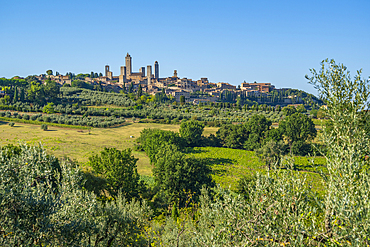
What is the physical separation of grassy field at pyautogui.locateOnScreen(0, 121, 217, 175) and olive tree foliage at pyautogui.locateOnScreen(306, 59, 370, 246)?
34.9m

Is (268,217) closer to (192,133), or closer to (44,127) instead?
(192,133)

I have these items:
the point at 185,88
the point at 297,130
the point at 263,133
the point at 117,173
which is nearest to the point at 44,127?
the point at 117,173

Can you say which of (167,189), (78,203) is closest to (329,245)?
(78,203)

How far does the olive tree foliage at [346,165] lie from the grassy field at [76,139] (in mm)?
34940

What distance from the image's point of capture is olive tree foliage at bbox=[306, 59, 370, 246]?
6691 mm

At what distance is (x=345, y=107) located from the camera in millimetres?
9406

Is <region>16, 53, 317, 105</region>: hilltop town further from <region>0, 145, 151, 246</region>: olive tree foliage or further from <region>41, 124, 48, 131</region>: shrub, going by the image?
<region>0, 145, 151, 246</region>: olive tree foliage

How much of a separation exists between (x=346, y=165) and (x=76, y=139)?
59518 millimetres

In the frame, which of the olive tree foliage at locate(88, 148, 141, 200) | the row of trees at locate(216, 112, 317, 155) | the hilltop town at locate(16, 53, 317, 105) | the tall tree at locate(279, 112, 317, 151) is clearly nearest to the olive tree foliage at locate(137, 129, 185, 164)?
the olive tree foliage at locate(88, 148, 141, 200)

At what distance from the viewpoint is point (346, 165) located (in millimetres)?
7906

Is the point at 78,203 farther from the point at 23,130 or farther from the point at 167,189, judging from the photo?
the point at 23,130

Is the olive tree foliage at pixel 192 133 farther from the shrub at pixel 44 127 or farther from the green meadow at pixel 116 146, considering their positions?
the shrub at pixel 44 127

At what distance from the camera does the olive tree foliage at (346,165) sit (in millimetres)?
6691

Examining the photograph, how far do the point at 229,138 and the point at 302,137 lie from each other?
55.7 feet
